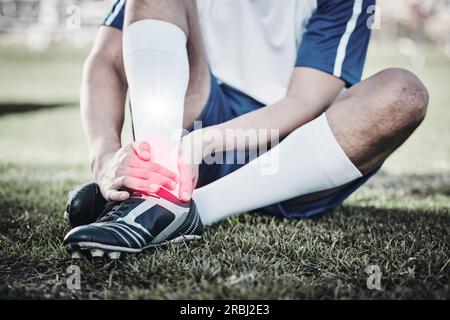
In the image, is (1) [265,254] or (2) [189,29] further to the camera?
(2) [189,29]

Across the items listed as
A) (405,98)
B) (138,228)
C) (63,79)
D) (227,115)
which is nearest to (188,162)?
(138,228)

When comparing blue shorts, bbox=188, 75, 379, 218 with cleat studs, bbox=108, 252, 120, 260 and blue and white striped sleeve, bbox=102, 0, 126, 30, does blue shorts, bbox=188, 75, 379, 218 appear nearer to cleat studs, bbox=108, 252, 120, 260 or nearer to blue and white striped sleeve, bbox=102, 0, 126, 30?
blue and white striped sleeve, bbox=102, 0, 126, 30

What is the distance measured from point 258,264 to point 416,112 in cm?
62

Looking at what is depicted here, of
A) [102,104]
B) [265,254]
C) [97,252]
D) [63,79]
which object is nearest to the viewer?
[97,252]

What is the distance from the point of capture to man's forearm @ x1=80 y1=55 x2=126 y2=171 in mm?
1532

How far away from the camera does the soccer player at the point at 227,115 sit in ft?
4.14

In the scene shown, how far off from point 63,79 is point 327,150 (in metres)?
9.65

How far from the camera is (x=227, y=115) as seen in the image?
1.73 metres

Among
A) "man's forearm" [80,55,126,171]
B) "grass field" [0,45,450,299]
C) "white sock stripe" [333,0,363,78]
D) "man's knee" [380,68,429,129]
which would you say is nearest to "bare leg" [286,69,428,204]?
"man's knee" [380,68,429,129]

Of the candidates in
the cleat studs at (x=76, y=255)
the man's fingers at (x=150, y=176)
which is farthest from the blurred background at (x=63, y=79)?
the cleat studs at (x=76, y=255)

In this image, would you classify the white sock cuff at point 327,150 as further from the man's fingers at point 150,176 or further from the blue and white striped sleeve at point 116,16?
the blue and white striped sleeve at point 116,16

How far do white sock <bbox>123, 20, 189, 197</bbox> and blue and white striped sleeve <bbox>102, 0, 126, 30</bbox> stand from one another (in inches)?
14.3

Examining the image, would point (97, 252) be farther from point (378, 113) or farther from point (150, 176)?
point (378, 113)
